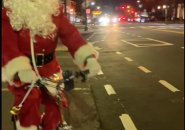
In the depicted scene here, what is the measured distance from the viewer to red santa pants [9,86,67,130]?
146 inches

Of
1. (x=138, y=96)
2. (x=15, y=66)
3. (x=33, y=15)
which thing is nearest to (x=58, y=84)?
(x=15, y=66)

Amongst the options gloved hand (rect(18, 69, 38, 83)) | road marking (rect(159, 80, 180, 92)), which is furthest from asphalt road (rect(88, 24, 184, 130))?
gloved hand (rect(18, 69, 38, 83))

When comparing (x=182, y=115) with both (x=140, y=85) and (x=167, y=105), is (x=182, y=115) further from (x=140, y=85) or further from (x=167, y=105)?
(x=140, y=85)

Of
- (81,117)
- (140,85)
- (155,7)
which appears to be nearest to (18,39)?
(81,117)

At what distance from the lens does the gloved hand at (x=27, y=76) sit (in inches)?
139

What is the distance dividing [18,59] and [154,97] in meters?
4.82

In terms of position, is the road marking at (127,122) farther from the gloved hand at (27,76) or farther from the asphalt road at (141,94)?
the gloved hand at (27,76)

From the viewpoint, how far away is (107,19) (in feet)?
303

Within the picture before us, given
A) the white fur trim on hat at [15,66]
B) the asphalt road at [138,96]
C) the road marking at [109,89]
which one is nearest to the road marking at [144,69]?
the asphalt road at [138,96]

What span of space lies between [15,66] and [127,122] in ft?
10.0

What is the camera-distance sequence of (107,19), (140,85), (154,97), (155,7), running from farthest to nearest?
(155,7) → (107,19) → (140,85) → (154,97)

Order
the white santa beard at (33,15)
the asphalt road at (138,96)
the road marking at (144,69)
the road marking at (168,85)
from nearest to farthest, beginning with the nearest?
the white santa beard at (33,15), the asphalt road at (138,96), the road marking at (168,85), the road marking at (144,69)

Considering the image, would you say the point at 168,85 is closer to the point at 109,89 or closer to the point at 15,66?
the point at 109,89

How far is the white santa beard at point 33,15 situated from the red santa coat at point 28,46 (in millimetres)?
48
